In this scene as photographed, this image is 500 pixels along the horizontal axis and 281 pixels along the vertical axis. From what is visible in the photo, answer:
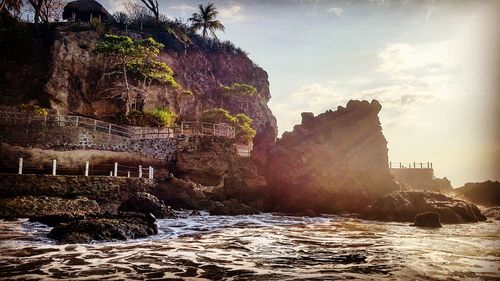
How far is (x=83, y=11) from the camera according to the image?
42656 millimetres

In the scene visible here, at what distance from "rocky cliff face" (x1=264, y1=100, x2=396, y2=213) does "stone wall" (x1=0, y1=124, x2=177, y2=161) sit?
9.34 meters

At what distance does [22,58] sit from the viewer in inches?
1374

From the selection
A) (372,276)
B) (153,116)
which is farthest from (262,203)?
(372,276)

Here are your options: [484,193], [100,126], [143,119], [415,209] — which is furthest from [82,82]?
[484,193]

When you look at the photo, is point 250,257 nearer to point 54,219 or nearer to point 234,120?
point 54,219

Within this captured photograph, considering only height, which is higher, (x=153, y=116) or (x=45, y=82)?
(x=45, y=82)

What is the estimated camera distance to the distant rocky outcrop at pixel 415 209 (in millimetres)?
21189

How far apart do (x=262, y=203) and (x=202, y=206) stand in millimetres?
5716

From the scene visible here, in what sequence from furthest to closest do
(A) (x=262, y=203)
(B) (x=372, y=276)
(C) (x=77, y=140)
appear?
(A) (x=262, y=203) → (C) (x=77, y=140) → (B) (x=372, y=276)

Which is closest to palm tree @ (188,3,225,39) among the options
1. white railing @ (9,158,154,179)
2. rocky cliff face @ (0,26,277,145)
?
rocky cliff face @ (0,26,277,145)

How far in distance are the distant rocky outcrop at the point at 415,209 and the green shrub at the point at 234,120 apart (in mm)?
18228

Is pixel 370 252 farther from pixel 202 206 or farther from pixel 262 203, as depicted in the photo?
pixel 262 203

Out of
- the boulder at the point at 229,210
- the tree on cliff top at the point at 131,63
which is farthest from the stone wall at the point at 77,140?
the boulder at the point at 229,210

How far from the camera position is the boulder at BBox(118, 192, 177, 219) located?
1805 cm
